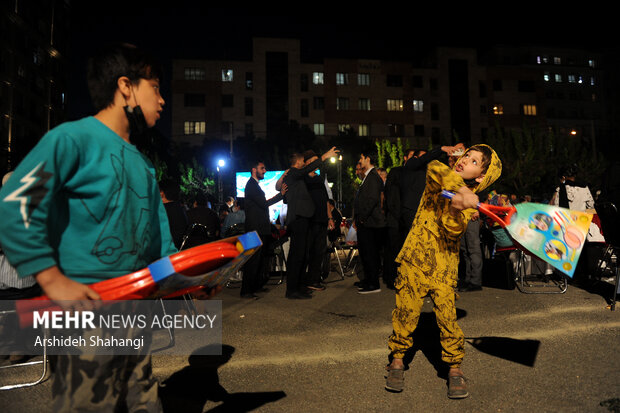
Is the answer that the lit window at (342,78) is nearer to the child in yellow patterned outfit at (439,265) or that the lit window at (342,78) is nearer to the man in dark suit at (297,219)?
the man in dark suit at (297,219)

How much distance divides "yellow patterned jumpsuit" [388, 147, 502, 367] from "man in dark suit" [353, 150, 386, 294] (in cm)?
399

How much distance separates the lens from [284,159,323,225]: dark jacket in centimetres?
700

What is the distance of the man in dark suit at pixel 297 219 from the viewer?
701 centimetres

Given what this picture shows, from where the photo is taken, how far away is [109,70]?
1.78 metres

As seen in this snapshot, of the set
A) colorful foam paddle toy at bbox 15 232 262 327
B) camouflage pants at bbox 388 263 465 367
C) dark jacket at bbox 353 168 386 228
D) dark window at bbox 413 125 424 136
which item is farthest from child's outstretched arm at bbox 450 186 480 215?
dark window at bbox 413 125 424 136

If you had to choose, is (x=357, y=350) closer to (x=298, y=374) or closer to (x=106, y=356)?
(x=298, y=374)

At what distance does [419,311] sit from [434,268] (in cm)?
38

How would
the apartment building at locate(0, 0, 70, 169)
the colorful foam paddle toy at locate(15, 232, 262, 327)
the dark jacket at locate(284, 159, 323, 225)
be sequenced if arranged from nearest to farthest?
the colorful foam paddle toy at locate(15, 232, 262, 327) → the dark jacket at locate(284, 159, 323, 225) → the apartment building at locate(0, 0, 70, 169)

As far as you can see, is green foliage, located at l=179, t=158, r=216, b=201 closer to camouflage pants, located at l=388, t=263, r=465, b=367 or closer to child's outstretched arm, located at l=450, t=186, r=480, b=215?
camouflage pants, located at l=388, t=263, r=465, b=367

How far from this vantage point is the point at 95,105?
5.90 ft

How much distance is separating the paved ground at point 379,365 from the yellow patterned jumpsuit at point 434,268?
0.41m

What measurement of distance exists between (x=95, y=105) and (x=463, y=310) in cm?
546

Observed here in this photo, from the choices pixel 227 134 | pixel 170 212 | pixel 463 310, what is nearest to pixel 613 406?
pixel 463 310

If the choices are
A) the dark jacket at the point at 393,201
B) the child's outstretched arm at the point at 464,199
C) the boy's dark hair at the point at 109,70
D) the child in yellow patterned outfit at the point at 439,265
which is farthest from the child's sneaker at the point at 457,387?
the dark jacket at the point at 393,201
